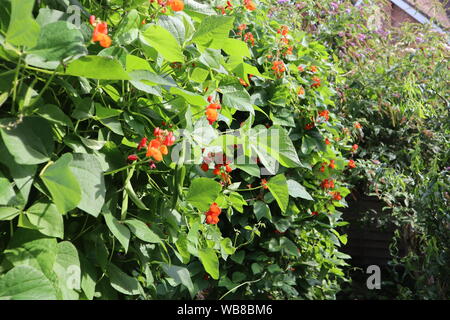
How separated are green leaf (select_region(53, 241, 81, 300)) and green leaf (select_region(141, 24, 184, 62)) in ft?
1.20

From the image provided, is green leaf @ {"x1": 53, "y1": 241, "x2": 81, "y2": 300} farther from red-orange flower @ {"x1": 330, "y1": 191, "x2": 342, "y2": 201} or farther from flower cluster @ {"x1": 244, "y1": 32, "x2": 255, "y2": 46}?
red-orange flower @ {"x1": 330, "y1": 191, "x2": 342, "y2": 201}

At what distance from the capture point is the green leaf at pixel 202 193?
37.4 inches

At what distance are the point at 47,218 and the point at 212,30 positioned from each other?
0.45 meters

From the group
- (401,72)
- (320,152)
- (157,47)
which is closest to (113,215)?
(157,47)

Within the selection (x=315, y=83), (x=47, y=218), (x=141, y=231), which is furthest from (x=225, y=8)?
(x=47, y=218)

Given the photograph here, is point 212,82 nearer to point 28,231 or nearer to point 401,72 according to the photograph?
point 28,231

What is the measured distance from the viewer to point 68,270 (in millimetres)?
778

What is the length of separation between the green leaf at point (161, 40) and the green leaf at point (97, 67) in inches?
6.6

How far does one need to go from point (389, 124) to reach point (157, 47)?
3.20m

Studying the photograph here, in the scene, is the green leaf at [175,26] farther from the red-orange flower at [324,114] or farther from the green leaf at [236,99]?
the red-orange flower at [324,114]

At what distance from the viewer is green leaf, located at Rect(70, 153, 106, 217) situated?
729 mm

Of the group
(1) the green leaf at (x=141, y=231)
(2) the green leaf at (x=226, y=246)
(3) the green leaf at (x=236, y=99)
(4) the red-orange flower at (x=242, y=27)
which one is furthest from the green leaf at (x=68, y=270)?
(4) the red-orange flower at (x=242, y=27)

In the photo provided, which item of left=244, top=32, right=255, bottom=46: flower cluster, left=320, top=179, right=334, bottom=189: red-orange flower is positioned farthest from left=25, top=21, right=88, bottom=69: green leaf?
left=320, top=179, right=334, bottom=189: red-orange flower

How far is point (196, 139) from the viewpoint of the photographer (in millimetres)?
932
